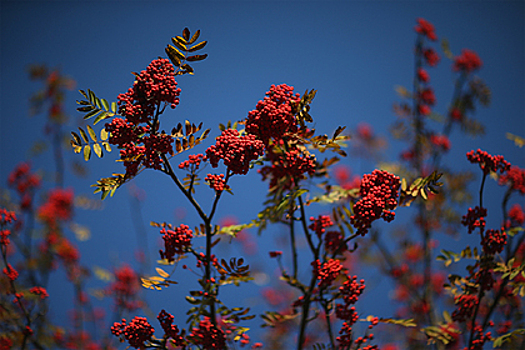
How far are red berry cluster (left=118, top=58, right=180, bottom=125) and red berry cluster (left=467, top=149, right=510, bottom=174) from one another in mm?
810

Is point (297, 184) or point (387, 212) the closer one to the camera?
point (387, 212)

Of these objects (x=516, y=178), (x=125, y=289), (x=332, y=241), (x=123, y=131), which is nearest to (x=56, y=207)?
(x=125, y=289)

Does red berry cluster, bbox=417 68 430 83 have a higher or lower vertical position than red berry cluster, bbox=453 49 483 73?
lower

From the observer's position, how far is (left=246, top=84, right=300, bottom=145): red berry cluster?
97cm

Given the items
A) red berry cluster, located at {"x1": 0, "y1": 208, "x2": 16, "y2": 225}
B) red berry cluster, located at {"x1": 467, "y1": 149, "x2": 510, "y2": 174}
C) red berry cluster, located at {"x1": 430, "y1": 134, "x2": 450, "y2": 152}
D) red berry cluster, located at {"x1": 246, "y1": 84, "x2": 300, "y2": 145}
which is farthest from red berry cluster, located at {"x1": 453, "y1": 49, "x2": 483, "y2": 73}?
red berry cluster, located at {"x1": 0, "y1": 208, "x2": 16, "y2": 225}

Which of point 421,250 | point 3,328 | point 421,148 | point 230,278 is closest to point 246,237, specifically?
point 421,250

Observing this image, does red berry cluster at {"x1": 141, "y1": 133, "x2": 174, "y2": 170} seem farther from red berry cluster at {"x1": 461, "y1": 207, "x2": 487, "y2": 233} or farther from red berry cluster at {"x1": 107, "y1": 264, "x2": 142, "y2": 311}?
Result: red berry cluster at {"x1": 107, "y1": 264, "x2": 142, "y2": 311}

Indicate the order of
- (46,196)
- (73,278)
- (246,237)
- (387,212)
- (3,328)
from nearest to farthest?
(387,212) → (3,328) → (73,278) → (46,196) → (246,237)

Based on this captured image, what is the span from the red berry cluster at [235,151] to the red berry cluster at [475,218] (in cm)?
62

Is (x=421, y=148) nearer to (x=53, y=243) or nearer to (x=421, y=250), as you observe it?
(x=421, y=250)

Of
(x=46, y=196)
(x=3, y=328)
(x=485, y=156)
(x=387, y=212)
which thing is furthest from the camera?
(x=46, y=196)

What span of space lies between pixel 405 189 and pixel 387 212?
11 centimetres

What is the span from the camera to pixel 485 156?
113cm

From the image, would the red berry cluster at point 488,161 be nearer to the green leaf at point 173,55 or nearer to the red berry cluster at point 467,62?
the green leaf at point 173,55
